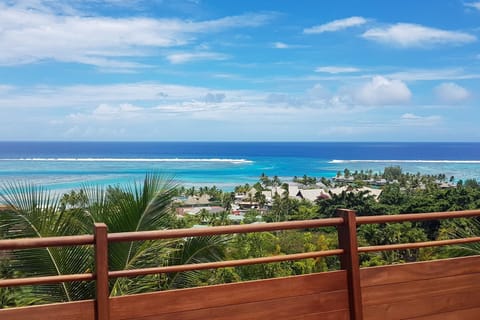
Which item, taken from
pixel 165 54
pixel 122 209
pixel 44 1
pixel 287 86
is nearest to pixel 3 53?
pixel 165 54

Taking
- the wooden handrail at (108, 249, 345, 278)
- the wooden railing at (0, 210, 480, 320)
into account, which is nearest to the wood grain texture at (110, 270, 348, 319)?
the wooden railing at (0, 210, 480, 320)

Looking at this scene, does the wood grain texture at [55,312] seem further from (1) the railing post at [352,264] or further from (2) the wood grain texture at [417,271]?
(2) the wood grain texture at [417,271]

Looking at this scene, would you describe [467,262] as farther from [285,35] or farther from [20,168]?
[20,168]

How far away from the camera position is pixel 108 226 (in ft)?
10.4

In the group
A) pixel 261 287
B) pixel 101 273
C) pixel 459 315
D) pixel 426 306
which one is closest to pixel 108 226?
pixel 101 273

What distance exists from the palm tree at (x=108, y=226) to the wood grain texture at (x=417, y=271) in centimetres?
114

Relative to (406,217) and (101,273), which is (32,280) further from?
(406,217)

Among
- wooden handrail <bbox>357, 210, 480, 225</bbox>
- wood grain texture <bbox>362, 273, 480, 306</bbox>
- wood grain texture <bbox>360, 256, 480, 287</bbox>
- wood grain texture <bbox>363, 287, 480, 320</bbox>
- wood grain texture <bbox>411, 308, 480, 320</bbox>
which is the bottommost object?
wood grain texture <bbox>411, 308, 480, 320</bbox>

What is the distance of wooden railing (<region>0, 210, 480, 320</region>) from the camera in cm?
200

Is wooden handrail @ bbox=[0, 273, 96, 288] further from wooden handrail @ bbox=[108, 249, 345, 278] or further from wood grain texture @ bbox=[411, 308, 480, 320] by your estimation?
wood grain texture @ bbox=[411, 308, 480, 320]

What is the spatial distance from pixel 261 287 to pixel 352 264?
512 mm

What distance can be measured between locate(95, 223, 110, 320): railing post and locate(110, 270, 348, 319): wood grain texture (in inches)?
1.5

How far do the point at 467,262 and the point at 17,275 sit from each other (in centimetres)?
267

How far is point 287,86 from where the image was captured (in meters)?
66.3
